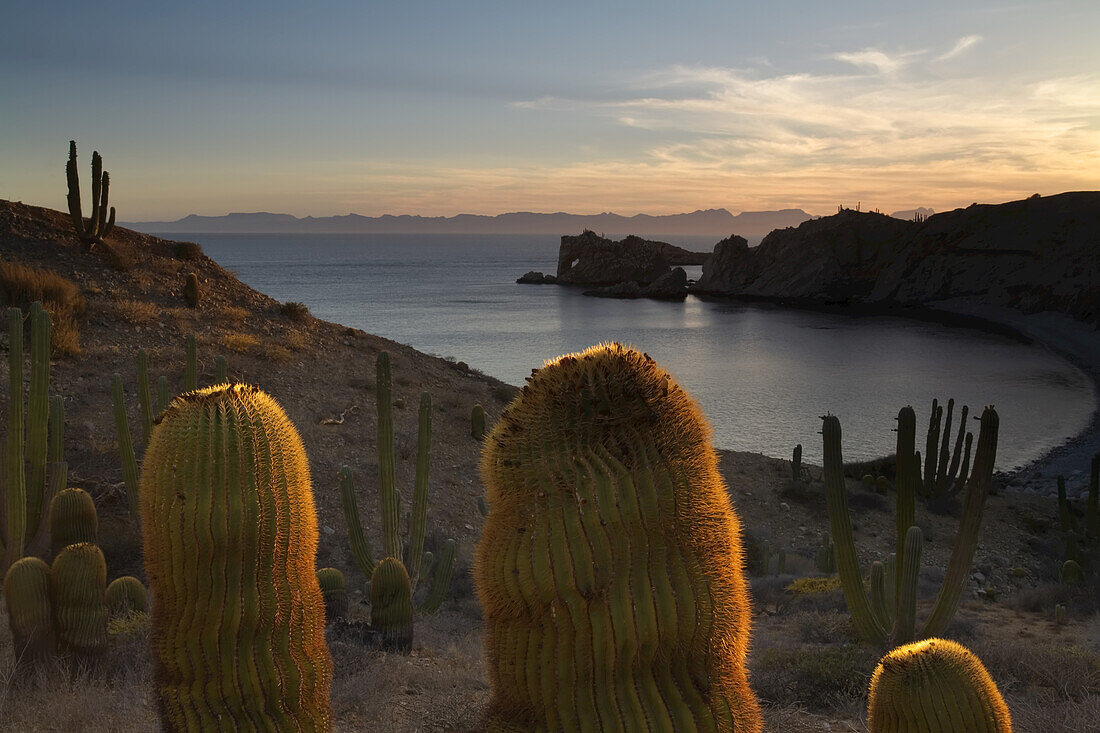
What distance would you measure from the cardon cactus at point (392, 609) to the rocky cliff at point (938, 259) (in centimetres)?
7131

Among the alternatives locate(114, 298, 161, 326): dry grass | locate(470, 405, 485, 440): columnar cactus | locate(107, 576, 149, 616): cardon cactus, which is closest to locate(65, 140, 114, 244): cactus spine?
locate(114, 298, 161, 326): dry grass

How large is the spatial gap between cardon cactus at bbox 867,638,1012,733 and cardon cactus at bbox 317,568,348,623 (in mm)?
7013

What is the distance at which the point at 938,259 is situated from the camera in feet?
292

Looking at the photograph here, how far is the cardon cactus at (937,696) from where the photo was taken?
298 centimetres

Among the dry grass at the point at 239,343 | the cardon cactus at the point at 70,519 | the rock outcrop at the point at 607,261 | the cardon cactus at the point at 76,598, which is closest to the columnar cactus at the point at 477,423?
the dry grass at the point at 239,343

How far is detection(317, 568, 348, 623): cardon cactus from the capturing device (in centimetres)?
892

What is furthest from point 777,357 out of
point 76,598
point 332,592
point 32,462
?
point 76,598

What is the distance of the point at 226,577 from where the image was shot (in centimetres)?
296

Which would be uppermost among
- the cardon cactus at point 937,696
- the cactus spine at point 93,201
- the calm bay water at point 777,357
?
the cactus spine at point 93,201

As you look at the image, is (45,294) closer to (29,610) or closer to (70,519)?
(70,519)

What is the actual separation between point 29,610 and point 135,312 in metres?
17.9

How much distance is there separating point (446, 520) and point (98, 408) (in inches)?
309

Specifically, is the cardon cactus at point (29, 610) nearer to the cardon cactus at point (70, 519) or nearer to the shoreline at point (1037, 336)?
the cardon cactus at point (70, 519)

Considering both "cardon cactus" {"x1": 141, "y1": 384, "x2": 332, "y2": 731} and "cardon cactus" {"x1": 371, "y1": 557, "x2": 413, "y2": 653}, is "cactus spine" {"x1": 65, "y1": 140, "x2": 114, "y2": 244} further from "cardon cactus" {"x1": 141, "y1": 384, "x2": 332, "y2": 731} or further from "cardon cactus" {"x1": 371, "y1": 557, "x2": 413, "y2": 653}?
"cardon cactus" {"x1": 141, "y1": 384, "x2": 332, "y2": 731}
